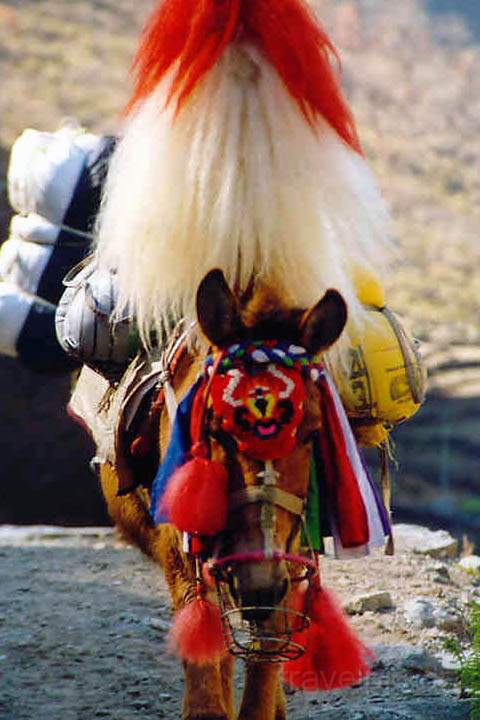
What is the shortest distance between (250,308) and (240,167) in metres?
0.38

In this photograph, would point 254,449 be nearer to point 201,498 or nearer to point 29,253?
point 201,498

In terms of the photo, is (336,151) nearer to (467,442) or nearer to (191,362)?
(191,362)

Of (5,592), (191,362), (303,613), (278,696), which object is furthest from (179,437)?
(5,592)

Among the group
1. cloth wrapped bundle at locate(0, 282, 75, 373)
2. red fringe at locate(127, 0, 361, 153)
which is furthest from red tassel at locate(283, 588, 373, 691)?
cloth wrapped bundle at locate(0, 282, 75, 373)

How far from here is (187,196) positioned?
3.08 metres

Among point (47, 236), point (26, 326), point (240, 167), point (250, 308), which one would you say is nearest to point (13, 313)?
point (26, 326)

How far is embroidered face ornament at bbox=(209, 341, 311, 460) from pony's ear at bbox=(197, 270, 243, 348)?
0.04m

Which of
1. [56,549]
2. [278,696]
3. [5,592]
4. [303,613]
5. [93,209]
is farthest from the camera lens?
[56,549]

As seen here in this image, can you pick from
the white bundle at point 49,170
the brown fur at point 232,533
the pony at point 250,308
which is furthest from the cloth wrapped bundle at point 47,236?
the pony at point 250,308

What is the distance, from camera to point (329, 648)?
3023 mm

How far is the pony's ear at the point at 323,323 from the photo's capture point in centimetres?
283

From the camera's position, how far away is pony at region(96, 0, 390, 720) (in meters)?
2.76

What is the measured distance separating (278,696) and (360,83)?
1992 centimetres

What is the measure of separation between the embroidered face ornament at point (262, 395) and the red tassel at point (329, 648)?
18.9 inches
